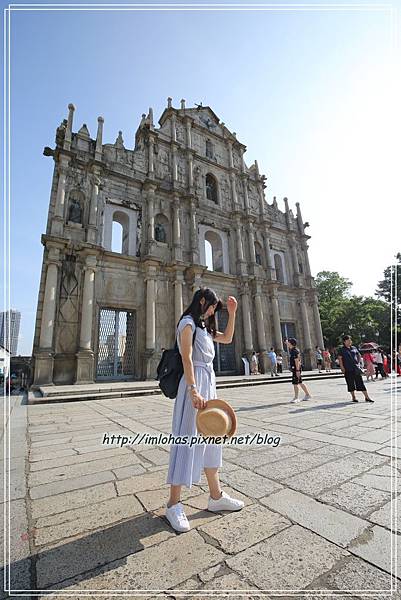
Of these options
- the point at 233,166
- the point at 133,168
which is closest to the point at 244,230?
the point at 233,166

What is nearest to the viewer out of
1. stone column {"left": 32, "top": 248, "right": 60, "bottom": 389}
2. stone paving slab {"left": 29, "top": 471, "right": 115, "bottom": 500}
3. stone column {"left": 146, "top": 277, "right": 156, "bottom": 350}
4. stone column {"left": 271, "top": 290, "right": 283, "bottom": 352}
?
stone paving slab {"left": 29, "top": 471, "right": 115, "bottom": 500}

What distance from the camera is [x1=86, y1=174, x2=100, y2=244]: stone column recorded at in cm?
1266

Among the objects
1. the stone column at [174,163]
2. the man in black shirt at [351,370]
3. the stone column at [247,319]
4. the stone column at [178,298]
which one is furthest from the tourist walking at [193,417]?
the stone column at [174,163]

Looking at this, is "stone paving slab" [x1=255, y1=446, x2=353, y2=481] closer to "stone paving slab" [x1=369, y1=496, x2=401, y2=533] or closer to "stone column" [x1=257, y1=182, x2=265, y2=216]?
"stone paving slab" [x1=369, y1=496, x2=401, y2=533]

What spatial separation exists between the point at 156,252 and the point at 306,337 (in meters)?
12.1

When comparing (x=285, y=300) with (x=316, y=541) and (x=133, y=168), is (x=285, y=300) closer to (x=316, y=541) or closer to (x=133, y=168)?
(x=133, y=168)

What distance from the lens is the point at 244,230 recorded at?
19141 millimetres

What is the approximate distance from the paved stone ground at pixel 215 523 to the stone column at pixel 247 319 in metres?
12.5

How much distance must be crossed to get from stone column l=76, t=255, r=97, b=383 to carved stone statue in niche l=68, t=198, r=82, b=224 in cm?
241

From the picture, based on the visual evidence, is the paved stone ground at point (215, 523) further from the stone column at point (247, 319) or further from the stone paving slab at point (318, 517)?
the stone column at point (247, 319)

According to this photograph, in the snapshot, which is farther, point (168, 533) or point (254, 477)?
point (254, 477)

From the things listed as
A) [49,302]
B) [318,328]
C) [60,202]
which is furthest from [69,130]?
[318,328]

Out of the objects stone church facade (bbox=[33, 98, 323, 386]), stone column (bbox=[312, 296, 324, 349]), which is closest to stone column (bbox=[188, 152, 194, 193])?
stone church facade (bbox=[33, 98, 323, 386])

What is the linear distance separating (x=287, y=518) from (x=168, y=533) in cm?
78
